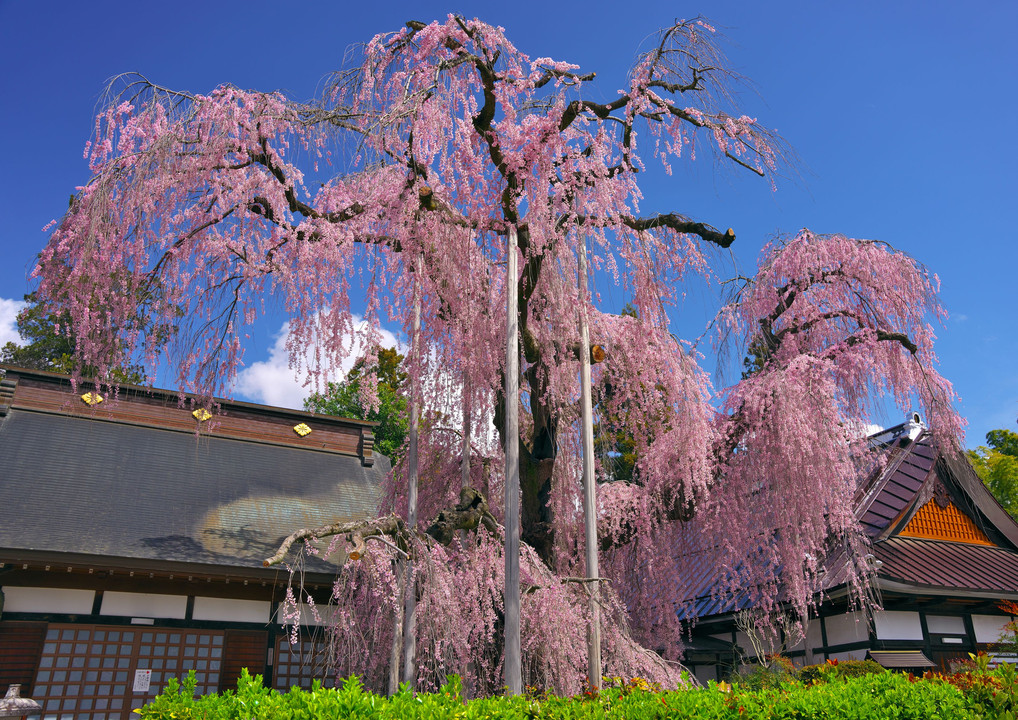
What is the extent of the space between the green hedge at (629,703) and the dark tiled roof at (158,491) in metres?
6.39

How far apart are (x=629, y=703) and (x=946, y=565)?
10027 millimetres

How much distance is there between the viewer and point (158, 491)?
1251 cm

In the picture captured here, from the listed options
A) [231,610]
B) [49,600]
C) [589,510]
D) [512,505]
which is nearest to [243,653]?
[231,610]

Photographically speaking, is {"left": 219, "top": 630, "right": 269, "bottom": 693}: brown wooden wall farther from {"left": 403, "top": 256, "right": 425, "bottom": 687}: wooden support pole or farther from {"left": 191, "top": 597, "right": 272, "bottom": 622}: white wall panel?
{"left": 403, "top": 256, "right": 425, "bottom": 687}: wooden support pole

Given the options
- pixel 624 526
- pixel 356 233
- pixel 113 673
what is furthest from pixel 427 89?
pixel 113 673

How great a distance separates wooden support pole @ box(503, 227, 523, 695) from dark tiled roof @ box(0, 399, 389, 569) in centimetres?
533

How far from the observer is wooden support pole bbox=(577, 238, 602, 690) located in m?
8.08

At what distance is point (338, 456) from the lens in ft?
52.5

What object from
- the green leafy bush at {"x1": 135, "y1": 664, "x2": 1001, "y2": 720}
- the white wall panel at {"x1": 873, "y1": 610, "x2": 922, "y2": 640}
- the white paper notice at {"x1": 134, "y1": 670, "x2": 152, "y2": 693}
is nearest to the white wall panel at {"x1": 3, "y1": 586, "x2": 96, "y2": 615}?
the white paper notice at {"x1": 134, "y1": 670, "x2": 152, "y2": 693}

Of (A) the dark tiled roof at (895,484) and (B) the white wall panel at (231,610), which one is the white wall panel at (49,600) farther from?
(A) the dark tiled roof at (895,484)

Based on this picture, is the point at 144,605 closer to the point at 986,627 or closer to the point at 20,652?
the point at 20,652

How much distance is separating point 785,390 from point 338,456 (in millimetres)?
9790

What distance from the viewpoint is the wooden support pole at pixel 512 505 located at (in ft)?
21.9

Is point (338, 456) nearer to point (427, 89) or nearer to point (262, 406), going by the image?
point (262, 406)
